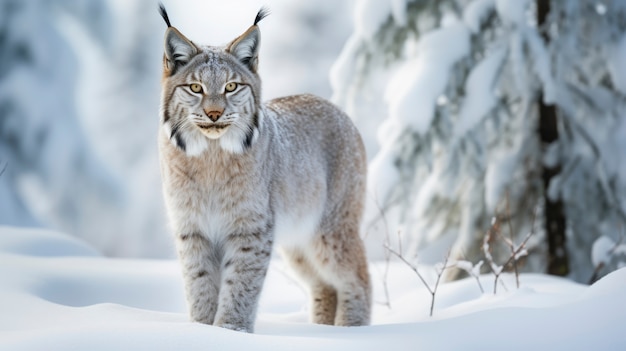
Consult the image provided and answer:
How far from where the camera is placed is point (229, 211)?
127 inches

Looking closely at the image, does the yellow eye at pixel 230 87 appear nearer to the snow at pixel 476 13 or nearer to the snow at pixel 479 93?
the snow at pixel 479 93

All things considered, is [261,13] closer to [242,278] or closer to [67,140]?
[242,278]

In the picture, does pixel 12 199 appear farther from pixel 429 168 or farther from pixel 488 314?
pixel 488 314

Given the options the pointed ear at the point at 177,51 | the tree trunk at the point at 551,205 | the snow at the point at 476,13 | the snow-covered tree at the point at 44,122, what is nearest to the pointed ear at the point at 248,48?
the pointed ear at the point at 177,51

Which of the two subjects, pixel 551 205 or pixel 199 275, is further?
pixel 551 205

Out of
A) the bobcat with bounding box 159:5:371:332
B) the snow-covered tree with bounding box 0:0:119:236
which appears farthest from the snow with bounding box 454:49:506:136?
the snow-covered tree with bounding box 0:0:119:236

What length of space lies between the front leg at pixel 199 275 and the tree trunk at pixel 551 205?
315 centimetres

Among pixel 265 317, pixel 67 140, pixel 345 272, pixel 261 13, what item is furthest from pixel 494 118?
pixel 67 140

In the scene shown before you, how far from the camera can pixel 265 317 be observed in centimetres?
431

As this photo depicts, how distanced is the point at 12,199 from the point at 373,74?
4701 mm

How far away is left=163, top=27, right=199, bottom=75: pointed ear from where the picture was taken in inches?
126

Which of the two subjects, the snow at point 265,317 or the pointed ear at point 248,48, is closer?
the snow at point 265,317

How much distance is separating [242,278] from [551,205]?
3179mm

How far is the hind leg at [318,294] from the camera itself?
4137mm
